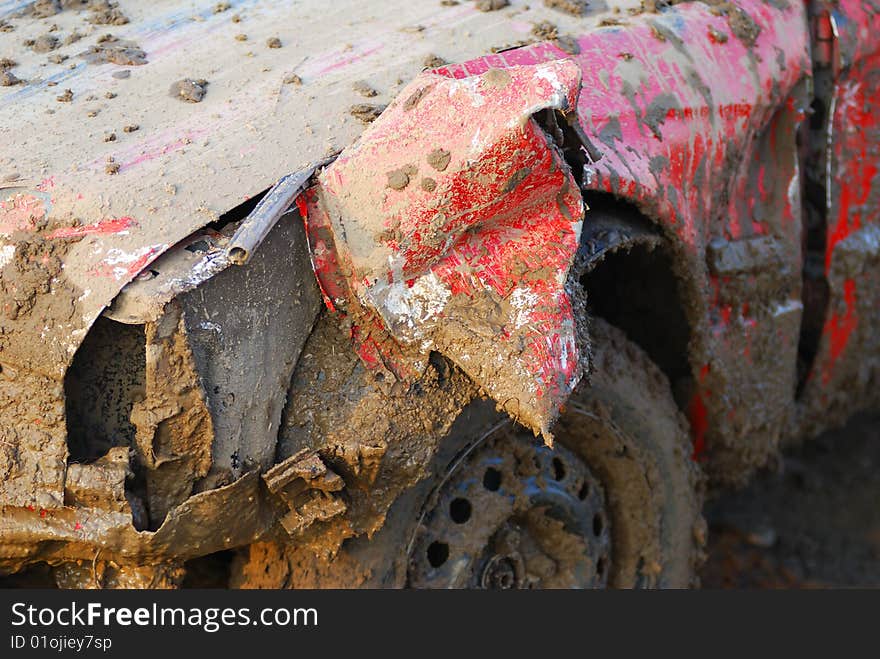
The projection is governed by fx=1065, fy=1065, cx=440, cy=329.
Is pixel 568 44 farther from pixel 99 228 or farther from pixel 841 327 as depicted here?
pixel 841 327

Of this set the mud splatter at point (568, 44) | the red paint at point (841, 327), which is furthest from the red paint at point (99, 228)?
the red paint at point (841, 327)

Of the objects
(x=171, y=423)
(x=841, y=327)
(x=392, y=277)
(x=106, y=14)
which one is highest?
(x=106, y=14)

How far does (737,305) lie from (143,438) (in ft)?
5.09

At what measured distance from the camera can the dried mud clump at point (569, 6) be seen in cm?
249

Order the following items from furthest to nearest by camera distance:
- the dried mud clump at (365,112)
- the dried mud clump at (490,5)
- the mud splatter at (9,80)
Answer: the dried mud clump at (490,5) → the mud splatter at (9,80) → the dried mud clump at (365,112)

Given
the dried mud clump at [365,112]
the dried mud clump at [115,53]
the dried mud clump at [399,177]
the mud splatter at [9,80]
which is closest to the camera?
the dried mud clump at [399,177]

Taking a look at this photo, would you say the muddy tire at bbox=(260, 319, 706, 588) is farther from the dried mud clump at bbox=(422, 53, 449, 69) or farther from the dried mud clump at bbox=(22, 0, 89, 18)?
the dried mud clump at bbox=(22, 0, 89, 18)

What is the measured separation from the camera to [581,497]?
8.39ft

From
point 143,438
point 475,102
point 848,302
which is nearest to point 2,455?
point 143,438

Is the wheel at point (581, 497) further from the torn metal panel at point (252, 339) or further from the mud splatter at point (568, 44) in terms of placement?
the mud splatter at point (568, 44)

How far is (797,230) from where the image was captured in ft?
9.09

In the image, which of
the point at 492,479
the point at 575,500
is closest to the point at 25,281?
the point at 492,479

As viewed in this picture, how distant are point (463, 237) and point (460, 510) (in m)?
0.71

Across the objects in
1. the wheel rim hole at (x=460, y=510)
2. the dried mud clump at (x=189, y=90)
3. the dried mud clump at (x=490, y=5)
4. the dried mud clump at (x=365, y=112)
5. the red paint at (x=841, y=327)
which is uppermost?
the dried mud clump at (x=189, y=90)
